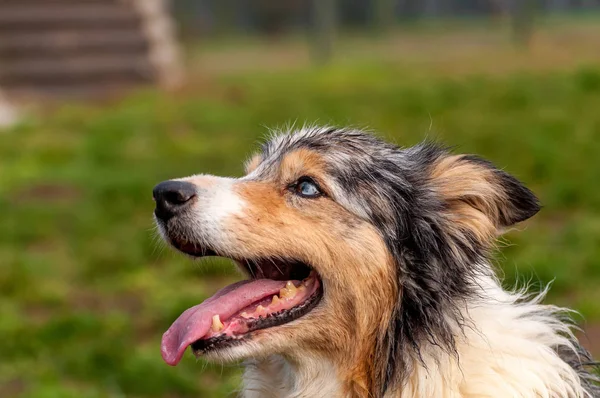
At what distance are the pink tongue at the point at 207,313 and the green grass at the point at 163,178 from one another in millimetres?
1002

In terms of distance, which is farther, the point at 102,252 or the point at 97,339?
the point at 102,252

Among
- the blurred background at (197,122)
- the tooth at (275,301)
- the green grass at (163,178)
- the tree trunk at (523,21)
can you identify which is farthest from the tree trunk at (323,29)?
the tooth at (275,301)

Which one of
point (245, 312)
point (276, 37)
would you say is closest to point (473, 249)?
point (245, 312)

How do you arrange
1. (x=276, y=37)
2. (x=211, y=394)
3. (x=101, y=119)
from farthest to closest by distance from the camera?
(x=276, y=37)
(x=101, y=119)
(x=211, y=394)

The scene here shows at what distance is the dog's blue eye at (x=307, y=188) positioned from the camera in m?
3.60

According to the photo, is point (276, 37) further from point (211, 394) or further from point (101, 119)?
point (211, 394)

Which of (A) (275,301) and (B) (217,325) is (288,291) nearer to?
(A) (275,301)

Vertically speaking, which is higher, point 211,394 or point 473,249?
point 473,249

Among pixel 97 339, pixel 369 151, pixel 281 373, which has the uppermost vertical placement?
pixel 369 151

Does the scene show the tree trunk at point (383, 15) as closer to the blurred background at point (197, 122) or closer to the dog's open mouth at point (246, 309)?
the blurred background at point (197, 122)

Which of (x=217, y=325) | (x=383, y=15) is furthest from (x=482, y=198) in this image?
(x=383, y=15)

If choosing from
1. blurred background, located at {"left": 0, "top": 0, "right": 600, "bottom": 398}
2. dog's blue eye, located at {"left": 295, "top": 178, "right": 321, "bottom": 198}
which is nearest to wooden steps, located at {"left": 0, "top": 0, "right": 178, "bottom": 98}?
blurred background, located at {"left": 0, "top": 0, "right": 600, "bottom": 398}

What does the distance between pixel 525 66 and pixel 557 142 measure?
4.99 metres

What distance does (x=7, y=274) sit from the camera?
23.9 ft
